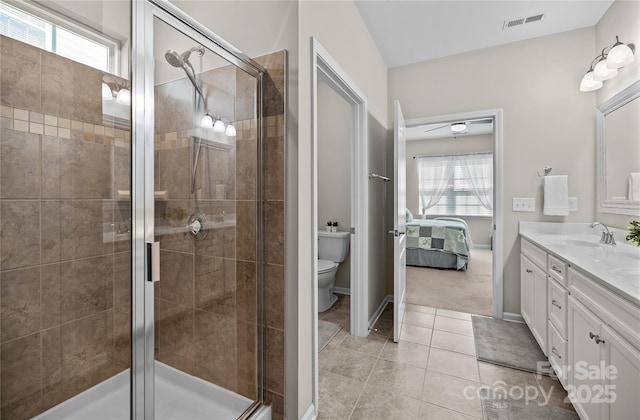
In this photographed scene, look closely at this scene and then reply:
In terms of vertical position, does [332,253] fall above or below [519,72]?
below

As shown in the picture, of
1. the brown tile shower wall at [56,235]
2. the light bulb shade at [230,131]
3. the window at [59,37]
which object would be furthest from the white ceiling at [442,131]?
the brown tile shower wall at [56,235]

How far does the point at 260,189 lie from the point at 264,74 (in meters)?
0.60

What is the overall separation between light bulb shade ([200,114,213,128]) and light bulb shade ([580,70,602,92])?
3.01 m

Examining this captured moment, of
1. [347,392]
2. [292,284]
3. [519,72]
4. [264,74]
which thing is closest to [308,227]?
[292,284]

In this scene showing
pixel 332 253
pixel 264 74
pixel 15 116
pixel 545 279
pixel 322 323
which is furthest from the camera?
pixel 332 253

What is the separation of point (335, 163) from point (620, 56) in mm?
2522

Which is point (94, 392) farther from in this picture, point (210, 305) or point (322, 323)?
point (322, 323)

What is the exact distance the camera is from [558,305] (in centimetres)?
175

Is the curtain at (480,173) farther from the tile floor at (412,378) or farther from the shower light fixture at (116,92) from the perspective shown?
the shower light fixture at (116,92)

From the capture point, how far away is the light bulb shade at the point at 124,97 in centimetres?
104

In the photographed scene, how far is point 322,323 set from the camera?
2.73 metres

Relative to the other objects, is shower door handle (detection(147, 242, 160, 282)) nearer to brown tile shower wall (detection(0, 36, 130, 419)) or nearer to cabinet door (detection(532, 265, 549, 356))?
brown tile shower wall (detection(0, 36, 130, 419))

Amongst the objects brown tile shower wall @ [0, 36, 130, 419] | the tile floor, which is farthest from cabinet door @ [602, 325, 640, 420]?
brown tile shower wall @ [0, 36, 130, 419]

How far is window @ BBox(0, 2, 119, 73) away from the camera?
116cm
